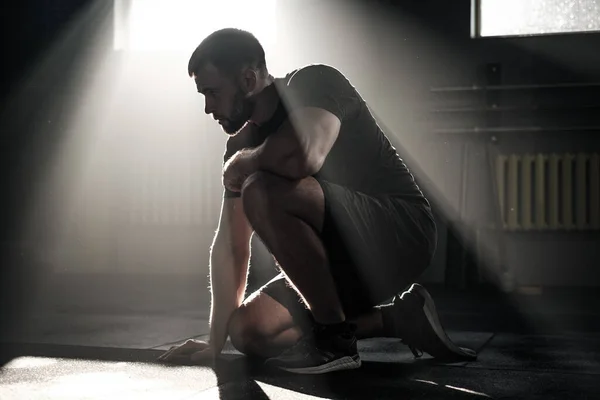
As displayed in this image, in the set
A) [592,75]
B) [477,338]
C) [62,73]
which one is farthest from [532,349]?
[62,73]

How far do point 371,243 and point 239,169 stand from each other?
0.32m

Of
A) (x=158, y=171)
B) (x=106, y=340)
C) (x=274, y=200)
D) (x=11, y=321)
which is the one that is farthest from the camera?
(x=158, y=171)

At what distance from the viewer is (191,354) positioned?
1.92 meters

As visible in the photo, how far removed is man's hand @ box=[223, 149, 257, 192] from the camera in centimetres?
173

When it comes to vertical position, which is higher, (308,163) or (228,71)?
(228,71)

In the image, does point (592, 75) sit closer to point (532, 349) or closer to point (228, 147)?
point (532, 349)

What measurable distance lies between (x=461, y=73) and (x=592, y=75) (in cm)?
65

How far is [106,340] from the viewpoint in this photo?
2336mm

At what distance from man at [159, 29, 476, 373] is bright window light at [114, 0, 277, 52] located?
301cm

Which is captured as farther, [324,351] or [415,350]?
[415,350]

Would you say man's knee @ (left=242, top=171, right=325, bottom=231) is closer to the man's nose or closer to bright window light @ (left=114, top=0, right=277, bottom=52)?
the man's nose

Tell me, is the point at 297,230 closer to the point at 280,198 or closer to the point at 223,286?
the point at 280,198

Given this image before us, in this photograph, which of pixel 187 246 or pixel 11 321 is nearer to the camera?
pixel 11 321

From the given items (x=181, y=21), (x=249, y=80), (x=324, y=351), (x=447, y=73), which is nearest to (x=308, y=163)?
(x=249, y=80)
